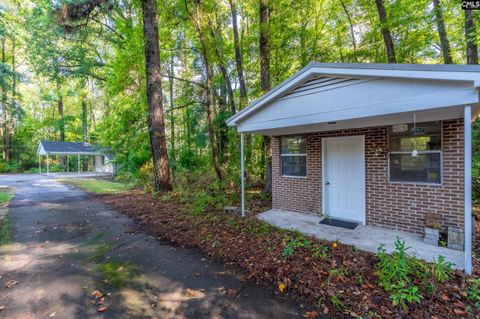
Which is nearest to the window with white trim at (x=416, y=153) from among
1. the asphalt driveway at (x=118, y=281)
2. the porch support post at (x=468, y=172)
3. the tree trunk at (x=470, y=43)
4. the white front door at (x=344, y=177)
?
the white front door at (x=344, y=177)

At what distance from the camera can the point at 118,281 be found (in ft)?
11.6

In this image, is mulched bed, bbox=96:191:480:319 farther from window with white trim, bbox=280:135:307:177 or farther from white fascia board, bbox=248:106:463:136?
white fascia board, bbox=248:106:463:136

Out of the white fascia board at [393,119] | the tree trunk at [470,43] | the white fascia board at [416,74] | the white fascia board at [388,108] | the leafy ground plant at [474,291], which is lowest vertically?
the leafy ground plant at [474,291]

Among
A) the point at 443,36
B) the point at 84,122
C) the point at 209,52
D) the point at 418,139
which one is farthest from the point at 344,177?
the point at 84,122

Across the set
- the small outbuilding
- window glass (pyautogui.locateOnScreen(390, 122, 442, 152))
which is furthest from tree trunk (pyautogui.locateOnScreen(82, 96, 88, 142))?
window glass (pyautogui.locateOnScreen(390, 122, 442, 152))

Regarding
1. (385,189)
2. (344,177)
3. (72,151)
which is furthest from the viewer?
(72,151)

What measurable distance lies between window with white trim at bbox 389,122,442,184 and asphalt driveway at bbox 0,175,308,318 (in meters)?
3.89

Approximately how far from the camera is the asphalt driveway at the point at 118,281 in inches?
113

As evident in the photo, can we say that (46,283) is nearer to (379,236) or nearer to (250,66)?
(379,236)

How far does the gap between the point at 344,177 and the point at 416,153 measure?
168 centimetres

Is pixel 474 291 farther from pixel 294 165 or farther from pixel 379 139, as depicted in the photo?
pixel 294 165

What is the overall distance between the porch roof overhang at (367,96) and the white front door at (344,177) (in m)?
0.52

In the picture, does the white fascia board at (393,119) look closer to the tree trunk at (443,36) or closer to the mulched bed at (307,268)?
the mulched bed at (307,268)

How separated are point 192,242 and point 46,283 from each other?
241 cm
